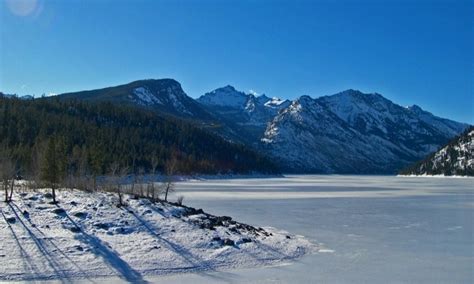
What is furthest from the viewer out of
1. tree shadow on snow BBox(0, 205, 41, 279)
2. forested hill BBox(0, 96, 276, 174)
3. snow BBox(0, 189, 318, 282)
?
forested hill BBox(0, 96, 276, 174)

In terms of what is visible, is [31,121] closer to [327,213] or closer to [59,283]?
[327,213]

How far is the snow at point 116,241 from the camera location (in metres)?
22.9

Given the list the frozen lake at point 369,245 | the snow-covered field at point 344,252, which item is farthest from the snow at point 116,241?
the frozen lake at point 369,245

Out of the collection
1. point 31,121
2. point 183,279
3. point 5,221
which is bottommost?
point 183,279

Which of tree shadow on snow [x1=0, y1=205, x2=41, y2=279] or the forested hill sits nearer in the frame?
tree shadow on snow [x1=0, y1=205, x2=41, y2=279]

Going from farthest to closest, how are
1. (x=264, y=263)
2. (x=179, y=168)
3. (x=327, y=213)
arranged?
(x=179, y=168), (x=327, y=213), (x=264, y=263)

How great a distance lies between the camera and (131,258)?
24344mm

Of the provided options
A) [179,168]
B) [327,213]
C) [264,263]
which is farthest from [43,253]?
[179,168]

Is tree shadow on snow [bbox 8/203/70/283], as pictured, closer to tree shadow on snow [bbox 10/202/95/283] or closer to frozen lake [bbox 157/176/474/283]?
tree shadow on snow [bbox 10/202/95/283]

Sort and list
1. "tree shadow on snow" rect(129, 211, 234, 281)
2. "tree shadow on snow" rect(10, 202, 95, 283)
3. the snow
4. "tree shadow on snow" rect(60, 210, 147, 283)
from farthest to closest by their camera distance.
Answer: "tree shadow on snow" rect(129, 211, 234, 281) < the snow < "tree shadow on snow" rect(10, 202, 95, 283) < "tree shadow on snow" rect(60, 210, 147, 283)

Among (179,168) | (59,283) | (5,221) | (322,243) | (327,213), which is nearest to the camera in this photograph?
(59,283)

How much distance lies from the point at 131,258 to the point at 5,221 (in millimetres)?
8607

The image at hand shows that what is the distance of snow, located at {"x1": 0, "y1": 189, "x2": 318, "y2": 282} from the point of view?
22.9m

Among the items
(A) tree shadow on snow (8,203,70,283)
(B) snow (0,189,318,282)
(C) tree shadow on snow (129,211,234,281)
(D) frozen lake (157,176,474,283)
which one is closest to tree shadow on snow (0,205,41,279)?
(B) snow (0,189,318,282)
